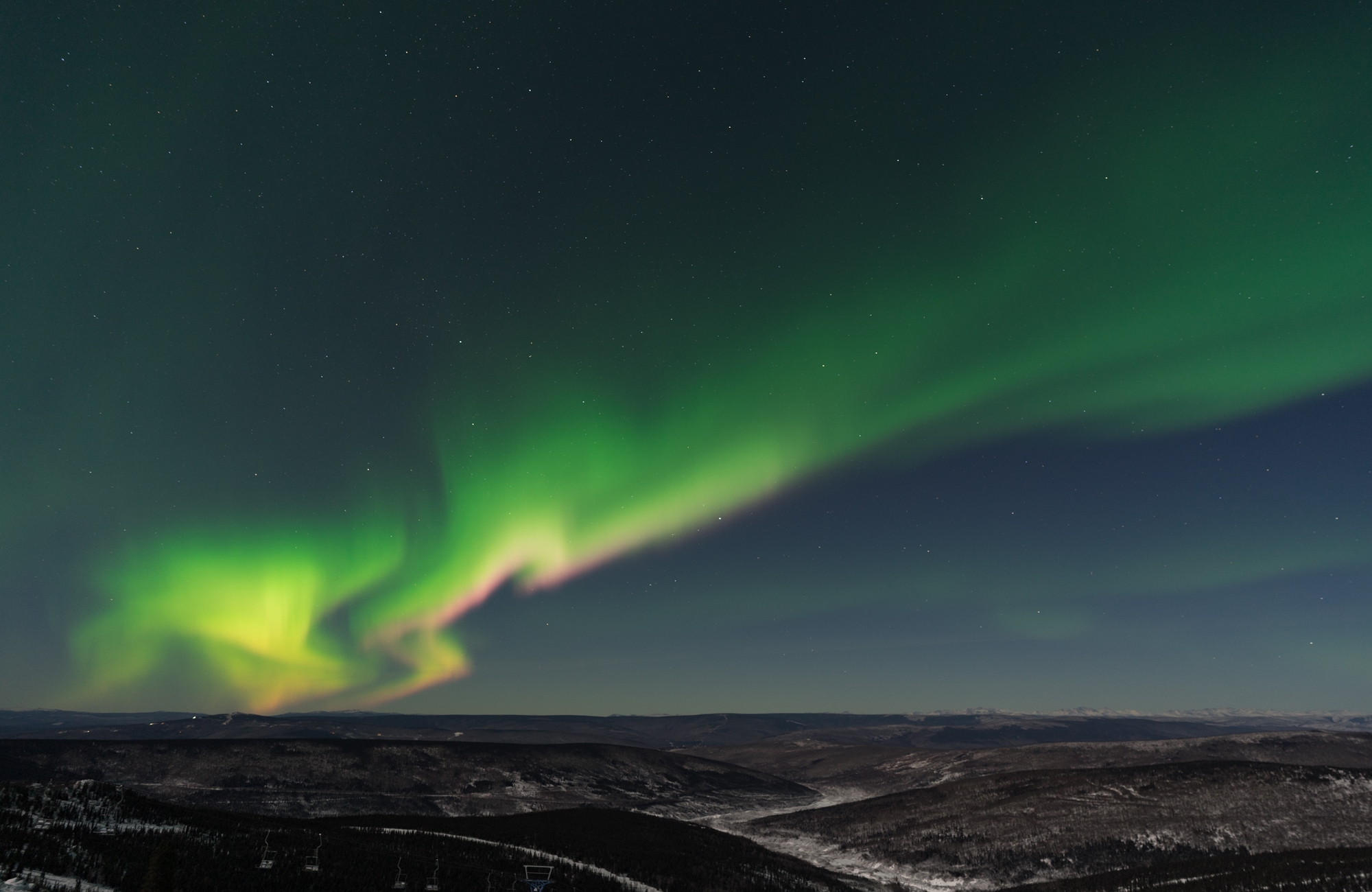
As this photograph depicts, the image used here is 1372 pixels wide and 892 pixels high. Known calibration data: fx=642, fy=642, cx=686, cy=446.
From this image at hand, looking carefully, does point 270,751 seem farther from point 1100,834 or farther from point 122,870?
point 1100,834

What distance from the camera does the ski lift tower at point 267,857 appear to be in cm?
3884

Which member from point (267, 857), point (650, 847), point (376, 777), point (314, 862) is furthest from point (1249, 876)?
point (376, 777)

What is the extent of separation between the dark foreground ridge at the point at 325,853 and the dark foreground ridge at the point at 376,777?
5411 centimetres

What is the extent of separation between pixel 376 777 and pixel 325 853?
4113 inches

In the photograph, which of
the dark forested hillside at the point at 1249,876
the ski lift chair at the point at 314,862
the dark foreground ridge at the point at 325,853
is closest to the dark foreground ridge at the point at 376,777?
the dark foreground ridge at the point at 325,853

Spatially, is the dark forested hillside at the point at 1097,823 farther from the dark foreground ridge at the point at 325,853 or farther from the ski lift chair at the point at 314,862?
the ski lift chair at the point at 314,862

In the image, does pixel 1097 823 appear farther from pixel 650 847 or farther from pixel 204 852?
pixel 204 852

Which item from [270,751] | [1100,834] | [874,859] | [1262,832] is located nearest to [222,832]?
[874,859]

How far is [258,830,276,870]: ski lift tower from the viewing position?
38844mm

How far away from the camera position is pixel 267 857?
135 feet

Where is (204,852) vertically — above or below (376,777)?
above

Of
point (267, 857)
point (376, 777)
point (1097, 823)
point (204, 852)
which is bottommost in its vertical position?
point (376, 777)

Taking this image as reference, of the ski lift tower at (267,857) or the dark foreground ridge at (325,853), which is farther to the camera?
the ski lift tower at (267,857)

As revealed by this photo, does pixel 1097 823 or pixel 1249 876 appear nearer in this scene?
pixel 1249 876
